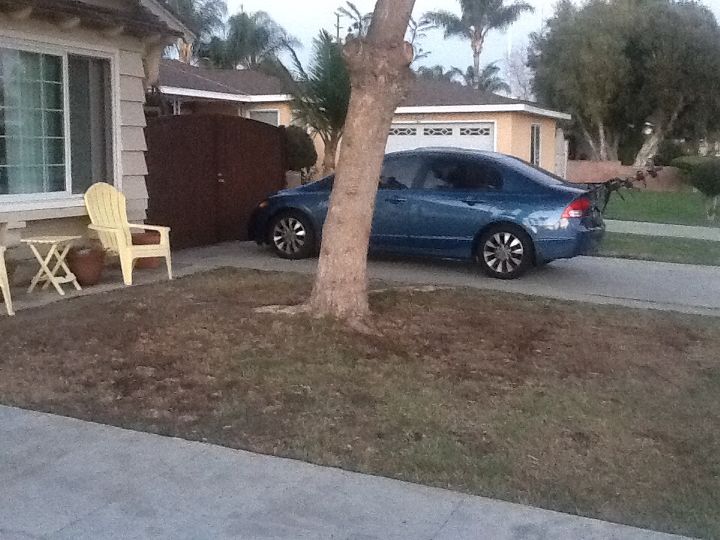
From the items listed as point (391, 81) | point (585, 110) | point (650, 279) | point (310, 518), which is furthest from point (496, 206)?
point (585, 110)

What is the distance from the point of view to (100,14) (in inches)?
402

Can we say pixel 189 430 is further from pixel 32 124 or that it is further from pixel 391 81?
pixel 32 124

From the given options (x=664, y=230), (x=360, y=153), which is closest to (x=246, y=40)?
(x=664, y=230)

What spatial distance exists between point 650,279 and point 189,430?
308 inches

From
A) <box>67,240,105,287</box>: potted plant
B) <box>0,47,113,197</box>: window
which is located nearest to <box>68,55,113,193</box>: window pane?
<box>0,47,113,197</box>: window

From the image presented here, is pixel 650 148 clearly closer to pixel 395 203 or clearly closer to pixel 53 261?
pixel 395 203

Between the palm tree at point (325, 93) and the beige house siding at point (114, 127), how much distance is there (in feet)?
21.8

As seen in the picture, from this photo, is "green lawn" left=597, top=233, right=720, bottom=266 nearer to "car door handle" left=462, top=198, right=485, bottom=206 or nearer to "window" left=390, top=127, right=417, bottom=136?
"car door handle" left=462, top=198, right=485, bottom=206

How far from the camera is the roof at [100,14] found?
930 cm

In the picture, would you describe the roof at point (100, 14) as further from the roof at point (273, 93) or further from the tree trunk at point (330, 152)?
the roof at point (273, 93)

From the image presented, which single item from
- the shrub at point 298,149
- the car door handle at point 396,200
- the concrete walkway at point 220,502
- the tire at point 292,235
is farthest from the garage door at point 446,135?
the concrete walkway at point 220,502

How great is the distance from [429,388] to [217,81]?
2020 centimetres

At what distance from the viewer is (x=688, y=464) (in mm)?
5359

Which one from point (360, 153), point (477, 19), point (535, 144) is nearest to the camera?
point (360, 153)
